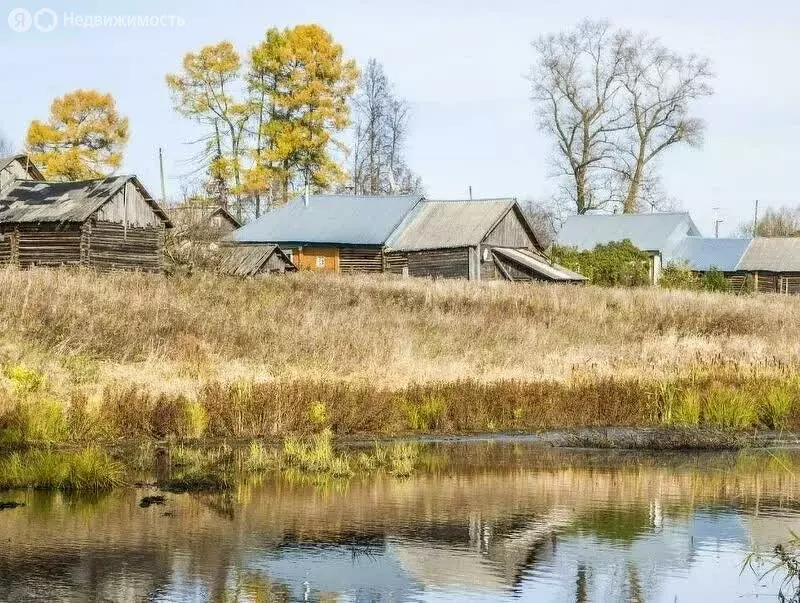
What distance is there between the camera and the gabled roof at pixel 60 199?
129 ft

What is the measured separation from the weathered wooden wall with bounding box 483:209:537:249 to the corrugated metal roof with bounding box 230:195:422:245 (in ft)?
15.6

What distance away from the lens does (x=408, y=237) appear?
169 ft

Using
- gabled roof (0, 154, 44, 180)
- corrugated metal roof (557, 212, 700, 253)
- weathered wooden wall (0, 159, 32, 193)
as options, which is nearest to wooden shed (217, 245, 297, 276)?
gabled roof (0, 154, 44, 180)

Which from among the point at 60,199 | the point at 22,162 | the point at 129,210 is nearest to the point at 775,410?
the point at 129,210

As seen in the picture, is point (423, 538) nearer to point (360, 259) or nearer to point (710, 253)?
point (360, 259)

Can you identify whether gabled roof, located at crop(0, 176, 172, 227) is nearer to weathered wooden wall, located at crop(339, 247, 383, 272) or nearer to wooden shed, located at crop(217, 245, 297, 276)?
wooden shed, located at crop(217, 245, 297, 276)

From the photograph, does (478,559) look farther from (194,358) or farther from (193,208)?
(193,208)

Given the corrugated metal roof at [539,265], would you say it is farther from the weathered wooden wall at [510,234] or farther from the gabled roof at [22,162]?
the gabled roof at [22,162]

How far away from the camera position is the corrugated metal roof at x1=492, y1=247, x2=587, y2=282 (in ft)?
157

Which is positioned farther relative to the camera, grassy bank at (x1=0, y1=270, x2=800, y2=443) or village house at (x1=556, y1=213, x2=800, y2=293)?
village house at (x1=556, y1=213, x2=800, y2=293)

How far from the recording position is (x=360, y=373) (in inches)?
839

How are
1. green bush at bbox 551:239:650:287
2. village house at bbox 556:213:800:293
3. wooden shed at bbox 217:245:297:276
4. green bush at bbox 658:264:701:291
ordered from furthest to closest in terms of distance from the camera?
1. village house at bbox 556:213:800:293
2. green bush at bbox 658:264:701:291
3. green bush at bbox 551:239:650:287
4. wooden shed at bbox 217:245:297:276

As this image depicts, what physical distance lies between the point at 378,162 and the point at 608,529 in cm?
5864

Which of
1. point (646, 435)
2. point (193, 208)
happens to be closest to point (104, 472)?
point (646, 435)
